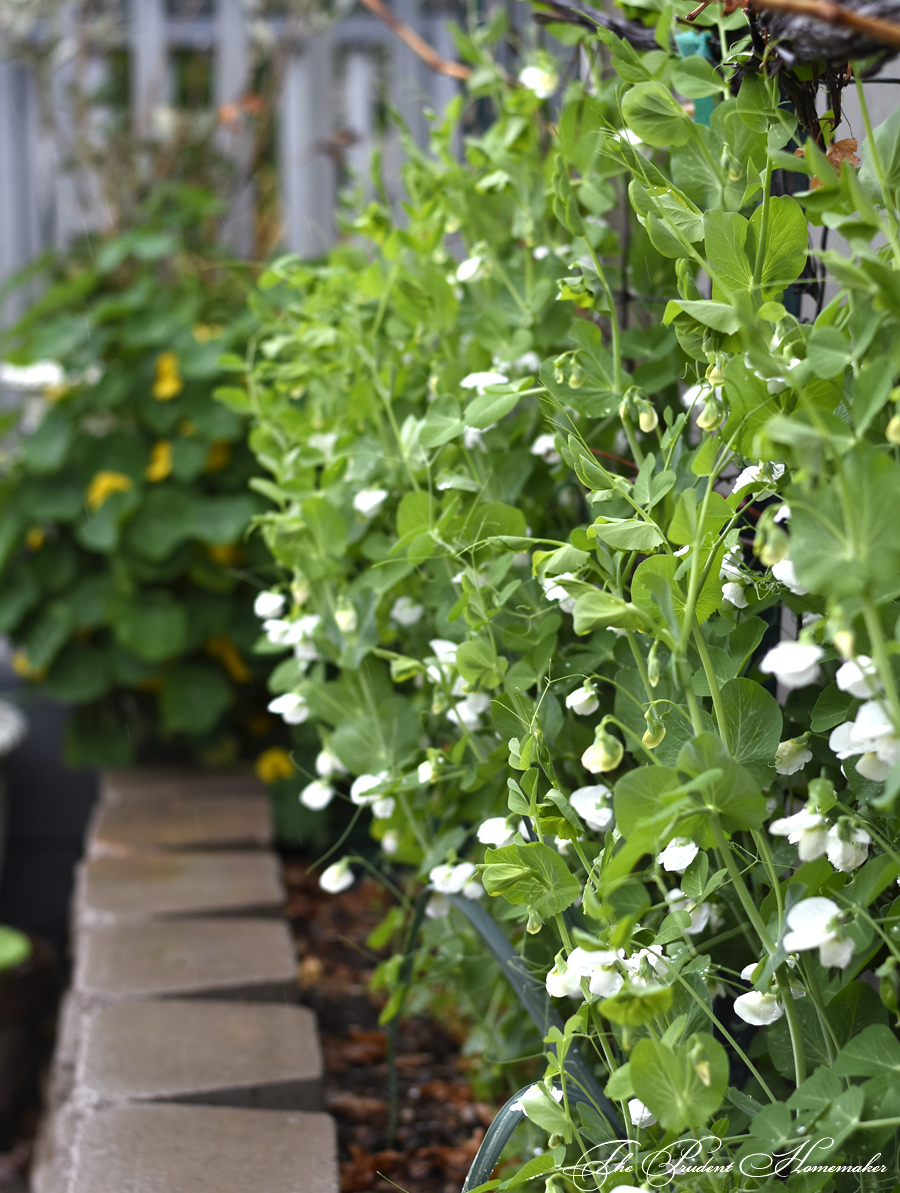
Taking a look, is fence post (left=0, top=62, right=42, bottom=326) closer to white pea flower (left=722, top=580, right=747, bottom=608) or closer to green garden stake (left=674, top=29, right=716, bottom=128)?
green garden stake (left=674, top=29, right=716, bottom=128)

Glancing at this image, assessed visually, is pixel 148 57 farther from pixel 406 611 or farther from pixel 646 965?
pixel 646 965

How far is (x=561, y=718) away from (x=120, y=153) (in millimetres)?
2190

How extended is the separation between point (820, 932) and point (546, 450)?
0.48 m

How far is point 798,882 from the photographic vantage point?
604 millimetres

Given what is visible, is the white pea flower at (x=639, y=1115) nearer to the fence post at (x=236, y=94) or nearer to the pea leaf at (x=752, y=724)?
the pea leaf at (x=752, y=724)

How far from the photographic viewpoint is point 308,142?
272 centimetres

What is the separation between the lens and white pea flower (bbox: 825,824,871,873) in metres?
0.54

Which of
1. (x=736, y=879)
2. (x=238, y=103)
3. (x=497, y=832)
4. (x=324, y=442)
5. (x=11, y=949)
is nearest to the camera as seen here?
(x=736, y=879)

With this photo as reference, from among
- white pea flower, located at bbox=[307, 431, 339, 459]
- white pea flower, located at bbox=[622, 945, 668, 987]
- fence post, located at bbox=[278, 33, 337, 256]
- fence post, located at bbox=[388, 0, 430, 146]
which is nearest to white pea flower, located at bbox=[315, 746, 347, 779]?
white pea flower, located at bbox=[307, 431, 339, 459]

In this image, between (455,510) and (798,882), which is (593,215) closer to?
(455,510)

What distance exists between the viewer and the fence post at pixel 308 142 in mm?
2678

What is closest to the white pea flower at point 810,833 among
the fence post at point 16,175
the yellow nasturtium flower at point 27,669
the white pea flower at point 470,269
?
the white pea flower at point 470,269

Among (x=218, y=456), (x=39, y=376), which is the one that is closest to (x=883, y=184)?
(x=218, y=456)

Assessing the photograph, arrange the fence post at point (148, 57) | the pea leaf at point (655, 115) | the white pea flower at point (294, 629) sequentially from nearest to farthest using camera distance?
1. the pea leaf at point (655, 115)
2. the white pea flower at point (294, 629)
3. the fence post at point (148, 57)
